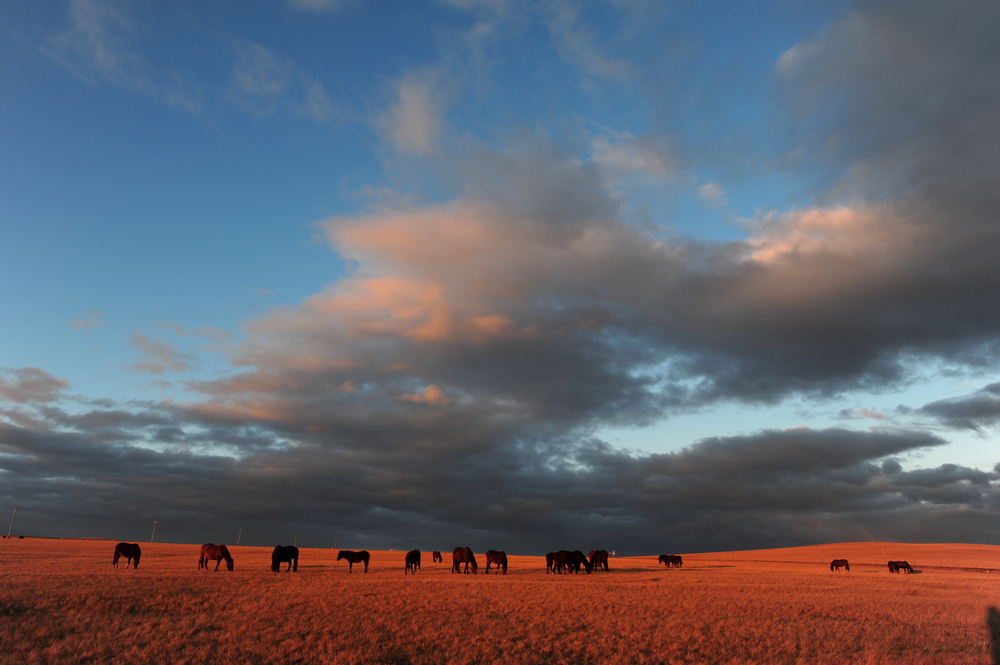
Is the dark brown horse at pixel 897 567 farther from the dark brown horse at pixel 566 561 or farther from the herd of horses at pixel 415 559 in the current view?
the dark brown horse at pixel 566 561

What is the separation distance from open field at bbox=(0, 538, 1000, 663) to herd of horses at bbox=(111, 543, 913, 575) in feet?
24.0

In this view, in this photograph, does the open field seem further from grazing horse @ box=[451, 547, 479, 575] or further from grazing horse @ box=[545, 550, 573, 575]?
grazing horse @ box=[545, 550, 573, 575]

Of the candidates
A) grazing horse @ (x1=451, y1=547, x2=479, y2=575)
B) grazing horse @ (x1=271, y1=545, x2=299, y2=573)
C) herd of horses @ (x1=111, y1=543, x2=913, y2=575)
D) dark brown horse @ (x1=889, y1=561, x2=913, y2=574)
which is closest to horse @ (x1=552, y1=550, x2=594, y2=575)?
herd of horses @ (x1=111, y1=543, x2=913, y2=575)

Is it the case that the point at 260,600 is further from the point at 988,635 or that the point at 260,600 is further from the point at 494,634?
the point at 988,635

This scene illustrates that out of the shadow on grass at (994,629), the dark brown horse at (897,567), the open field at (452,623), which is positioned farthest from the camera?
the dark brown horse at (897,567)

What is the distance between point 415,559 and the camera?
166 feet

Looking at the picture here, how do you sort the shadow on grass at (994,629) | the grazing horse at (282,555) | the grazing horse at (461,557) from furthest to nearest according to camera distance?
the grazing horse at (461,557), the grazing horse at (282,555), the shadow on grass at (994,629)

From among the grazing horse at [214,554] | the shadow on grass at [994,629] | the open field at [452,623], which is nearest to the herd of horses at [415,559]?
the grazing horse at [214,554]

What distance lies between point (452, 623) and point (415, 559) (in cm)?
2813

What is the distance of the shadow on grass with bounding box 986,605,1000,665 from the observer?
2111cm

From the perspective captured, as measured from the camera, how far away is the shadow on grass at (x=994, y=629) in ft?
69.3

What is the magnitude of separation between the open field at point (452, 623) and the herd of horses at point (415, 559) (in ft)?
24.0

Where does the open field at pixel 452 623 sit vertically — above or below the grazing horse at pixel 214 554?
below

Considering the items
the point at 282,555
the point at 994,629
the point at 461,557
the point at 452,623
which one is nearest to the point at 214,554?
the point at 282,555
